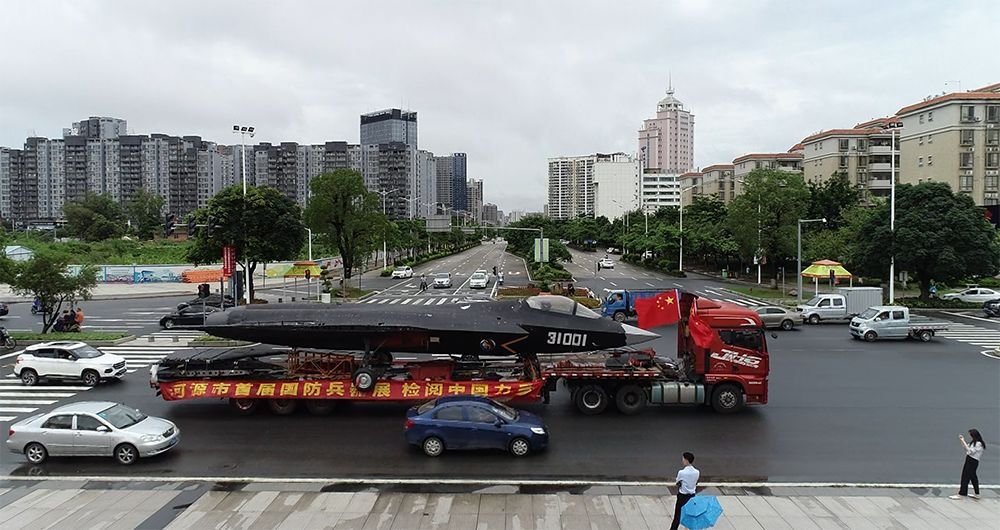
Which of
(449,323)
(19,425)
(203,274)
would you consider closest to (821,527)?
(449,323)

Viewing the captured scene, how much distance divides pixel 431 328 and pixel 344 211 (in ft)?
127

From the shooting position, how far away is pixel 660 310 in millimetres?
20453

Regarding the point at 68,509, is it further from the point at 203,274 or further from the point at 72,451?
the point at 203,274

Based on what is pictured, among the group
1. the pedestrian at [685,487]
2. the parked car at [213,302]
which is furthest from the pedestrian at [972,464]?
the parked car at [213,302]

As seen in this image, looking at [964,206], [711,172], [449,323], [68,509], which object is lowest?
[68,509]

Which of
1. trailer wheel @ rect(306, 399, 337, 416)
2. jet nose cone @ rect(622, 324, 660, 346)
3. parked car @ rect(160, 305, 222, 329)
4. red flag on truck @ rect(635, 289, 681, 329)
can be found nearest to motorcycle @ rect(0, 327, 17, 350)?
parked car @ rect(160, 305, 222, 329)

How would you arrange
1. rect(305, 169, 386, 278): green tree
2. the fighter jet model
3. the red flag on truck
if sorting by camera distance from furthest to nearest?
1. rect(305, 169, 386, 278): green tree
2. the red flag on truck
3. the fighter jet model

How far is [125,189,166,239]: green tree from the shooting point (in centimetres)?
13125

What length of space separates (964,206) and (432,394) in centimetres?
4238

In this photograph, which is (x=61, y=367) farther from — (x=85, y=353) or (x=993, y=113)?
(x=993, y=113)

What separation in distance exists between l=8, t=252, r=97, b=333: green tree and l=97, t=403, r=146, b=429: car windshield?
60.9 ft

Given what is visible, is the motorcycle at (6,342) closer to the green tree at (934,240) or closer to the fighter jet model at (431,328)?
the fighter jet model at (431,328)

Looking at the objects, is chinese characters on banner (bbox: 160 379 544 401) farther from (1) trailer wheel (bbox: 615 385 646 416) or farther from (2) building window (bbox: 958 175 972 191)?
(2) building window (bbox: 958 175 972 191)

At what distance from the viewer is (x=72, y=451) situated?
15.0m
